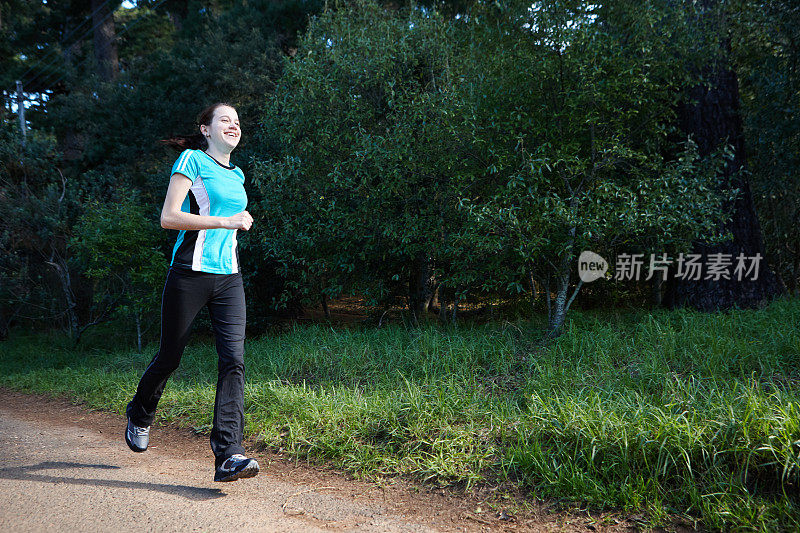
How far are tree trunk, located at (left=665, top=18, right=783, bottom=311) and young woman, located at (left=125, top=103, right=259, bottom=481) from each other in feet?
19.9

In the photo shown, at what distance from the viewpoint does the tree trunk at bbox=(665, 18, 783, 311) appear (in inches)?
274

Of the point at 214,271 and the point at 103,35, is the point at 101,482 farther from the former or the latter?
the point at 103,35

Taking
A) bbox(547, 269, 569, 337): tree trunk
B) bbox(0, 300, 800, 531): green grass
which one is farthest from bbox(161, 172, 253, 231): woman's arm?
bbox(547, 269, 569, 337): tree trunk

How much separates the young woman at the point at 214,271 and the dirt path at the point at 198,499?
0.25 meters

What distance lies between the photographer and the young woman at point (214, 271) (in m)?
3.10

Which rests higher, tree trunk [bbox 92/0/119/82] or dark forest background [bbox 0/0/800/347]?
tree trunk [bbox 92/0/119/82]

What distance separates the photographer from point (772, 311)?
637 cm

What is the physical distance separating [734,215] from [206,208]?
6598 mm

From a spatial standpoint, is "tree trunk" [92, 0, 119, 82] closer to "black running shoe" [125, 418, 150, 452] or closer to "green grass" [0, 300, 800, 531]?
"green grass" [0, 300, 800, 531]

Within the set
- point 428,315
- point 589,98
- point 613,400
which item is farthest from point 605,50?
point 428,315

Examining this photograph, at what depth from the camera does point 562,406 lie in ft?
11.8

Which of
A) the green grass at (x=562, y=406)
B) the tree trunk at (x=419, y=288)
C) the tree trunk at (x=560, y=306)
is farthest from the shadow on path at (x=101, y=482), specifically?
the tree trunk at (x=419, y=288)

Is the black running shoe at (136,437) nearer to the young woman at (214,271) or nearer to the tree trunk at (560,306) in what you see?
the young woman at (214,271)

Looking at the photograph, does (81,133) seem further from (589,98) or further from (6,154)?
(589,98)
